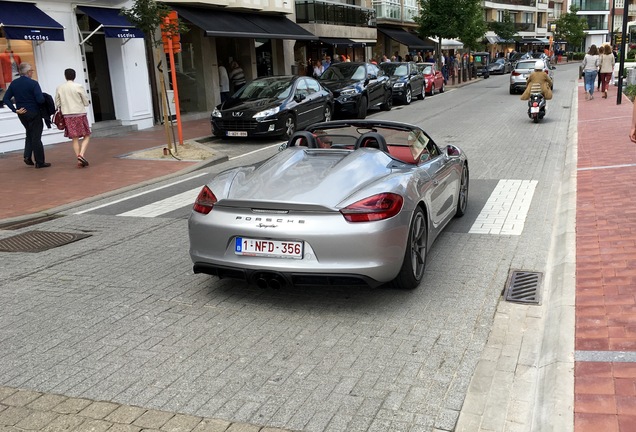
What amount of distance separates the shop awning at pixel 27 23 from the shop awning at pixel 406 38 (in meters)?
30.6

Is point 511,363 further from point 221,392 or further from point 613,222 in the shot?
point 613,222

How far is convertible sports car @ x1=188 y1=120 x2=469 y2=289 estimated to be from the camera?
4.41 meters

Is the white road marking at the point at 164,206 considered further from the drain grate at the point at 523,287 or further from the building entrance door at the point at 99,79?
the building entrance door at the point at 99,79

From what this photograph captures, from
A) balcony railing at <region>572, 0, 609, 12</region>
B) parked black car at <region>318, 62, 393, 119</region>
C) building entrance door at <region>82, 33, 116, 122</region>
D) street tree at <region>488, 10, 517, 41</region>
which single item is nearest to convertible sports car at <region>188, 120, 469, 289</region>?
building entrance door at <region>82, 33, 116, 122</region>

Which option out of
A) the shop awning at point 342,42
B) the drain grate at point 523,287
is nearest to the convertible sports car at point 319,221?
the drain grate at point 523,287

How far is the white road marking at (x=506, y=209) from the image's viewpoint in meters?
6.98

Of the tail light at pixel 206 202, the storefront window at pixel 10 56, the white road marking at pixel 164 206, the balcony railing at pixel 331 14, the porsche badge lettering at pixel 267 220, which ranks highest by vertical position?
the balcony railing at pixel 331 14

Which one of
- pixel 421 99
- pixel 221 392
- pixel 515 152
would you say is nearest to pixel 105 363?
pixel 221 392

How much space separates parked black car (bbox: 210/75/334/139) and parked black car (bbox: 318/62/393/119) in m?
2.33

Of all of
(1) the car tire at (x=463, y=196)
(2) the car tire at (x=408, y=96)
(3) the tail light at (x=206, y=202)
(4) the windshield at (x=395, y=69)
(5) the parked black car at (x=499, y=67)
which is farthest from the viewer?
(5) the parked black car at (x=499, y=67)

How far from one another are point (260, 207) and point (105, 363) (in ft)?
4.95

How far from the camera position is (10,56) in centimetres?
1509

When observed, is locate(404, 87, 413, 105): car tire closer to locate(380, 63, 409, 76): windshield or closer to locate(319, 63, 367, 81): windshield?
locate(380, 63, 409, 76): windshield

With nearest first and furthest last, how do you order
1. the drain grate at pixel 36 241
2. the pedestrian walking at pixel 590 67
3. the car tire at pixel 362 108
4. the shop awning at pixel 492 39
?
the drain grate at pixel 36 241, the car tire at pixel 362 108, the pedestrian walking at pixel 590 67, the shop awning at pixel 492 39
